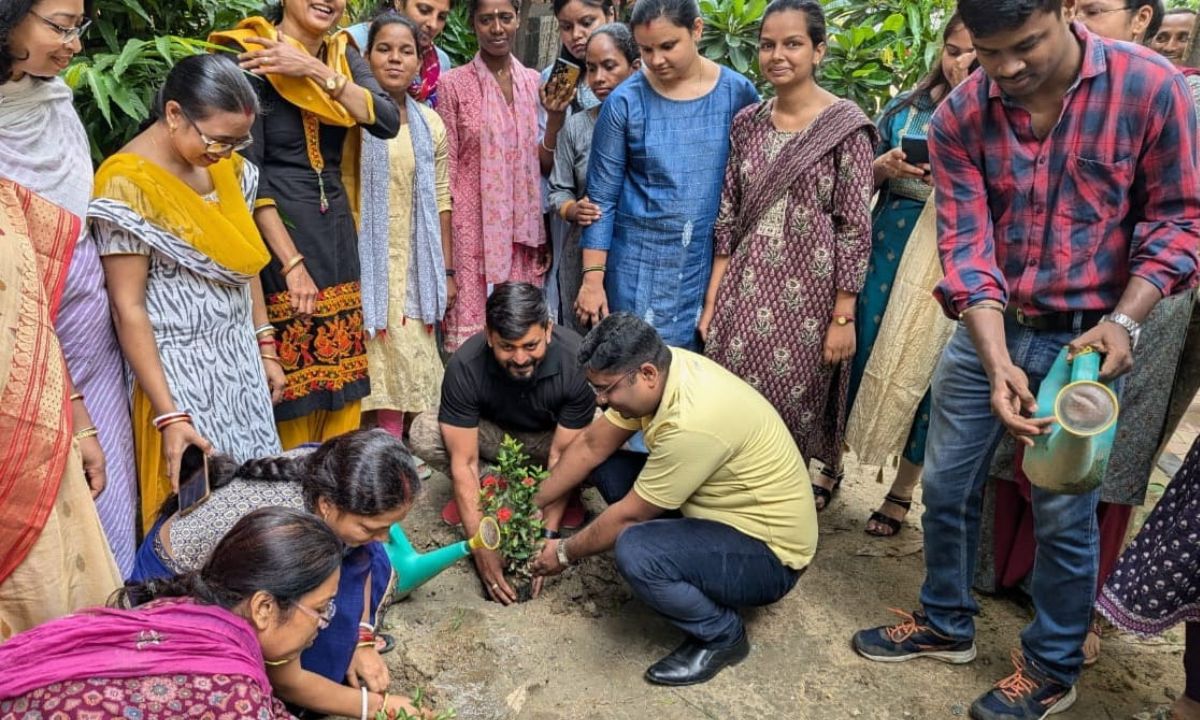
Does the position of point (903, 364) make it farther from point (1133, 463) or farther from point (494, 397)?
point (494, 397)

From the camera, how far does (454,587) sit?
3016mm

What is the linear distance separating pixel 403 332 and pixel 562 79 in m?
1.20

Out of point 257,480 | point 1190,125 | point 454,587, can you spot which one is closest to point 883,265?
point 1190,125

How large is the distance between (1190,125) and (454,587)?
2383 millimetres

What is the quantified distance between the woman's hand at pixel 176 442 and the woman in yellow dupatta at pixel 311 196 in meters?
0.63

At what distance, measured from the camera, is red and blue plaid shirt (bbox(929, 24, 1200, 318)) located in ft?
6.73

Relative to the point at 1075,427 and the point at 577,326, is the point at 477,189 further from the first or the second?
the point at 1075,427

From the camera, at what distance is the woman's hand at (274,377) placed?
9.32 ft

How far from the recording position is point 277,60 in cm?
270

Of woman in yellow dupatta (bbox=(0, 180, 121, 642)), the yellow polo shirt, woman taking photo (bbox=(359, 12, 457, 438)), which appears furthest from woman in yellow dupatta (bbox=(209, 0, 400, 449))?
the yellow polo shirt

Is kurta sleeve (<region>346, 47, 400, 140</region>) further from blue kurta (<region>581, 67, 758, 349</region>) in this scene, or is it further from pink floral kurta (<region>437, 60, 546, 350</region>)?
blue kurta (<region>581, 67, 758, 349</region>)

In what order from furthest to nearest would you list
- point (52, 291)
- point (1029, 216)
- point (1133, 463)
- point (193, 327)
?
point (1133, 463) → point (193, 327) → point (1029, 216) → point (52, 291)

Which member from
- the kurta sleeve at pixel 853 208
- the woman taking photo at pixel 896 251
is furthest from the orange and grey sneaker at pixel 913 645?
the kurta sleeve at pixel 853 208

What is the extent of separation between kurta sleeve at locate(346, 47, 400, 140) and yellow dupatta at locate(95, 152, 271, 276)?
1.59 ft
